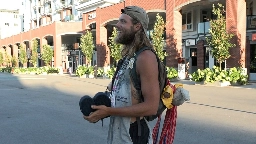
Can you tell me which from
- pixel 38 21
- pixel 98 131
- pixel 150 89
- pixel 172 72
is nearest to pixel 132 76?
pixel 150 89

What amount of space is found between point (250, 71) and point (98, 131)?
20.2 m

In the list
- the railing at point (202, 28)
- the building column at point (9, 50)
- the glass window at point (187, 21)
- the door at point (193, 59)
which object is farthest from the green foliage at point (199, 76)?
the building column at point (9, 50)

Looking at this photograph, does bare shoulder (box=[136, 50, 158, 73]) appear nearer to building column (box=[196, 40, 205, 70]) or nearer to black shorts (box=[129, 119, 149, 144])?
black shorts (box=[129, 119, 149, 144])

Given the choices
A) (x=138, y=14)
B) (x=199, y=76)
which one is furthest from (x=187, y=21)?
(x=138, y=14)

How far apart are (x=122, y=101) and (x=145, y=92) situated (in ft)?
0.64

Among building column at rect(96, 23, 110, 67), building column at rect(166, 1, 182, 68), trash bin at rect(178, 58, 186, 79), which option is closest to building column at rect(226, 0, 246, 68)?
trash bin at rect(178, 58, 186, 79)

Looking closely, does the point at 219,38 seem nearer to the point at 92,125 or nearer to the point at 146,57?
the point at 92,125

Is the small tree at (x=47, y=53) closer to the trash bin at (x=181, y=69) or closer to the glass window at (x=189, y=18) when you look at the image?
the glass window at (x=189, y=18)

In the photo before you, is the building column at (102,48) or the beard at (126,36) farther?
the building column at (102,48)

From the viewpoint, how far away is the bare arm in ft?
6.68

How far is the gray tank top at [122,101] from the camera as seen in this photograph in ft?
6.98

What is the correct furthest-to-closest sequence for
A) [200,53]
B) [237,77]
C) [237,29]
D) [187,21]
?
[187,21], [200,53], [237,29], [237,77]

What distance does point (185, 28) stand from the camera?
1214 inches

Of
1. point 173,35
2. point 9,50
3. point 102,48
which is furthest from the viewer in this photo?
point 9,50
